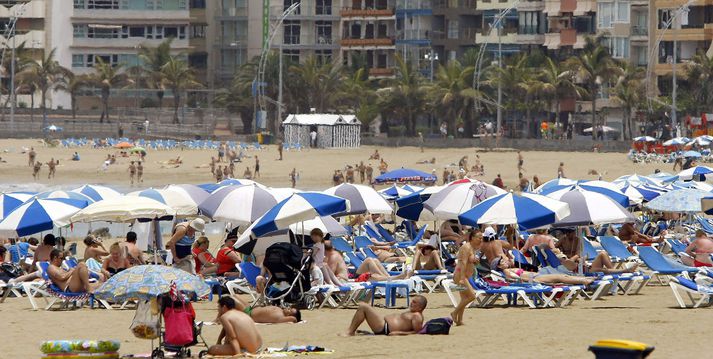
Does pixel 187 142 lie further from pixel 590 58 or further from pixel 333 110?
pixel 590 58

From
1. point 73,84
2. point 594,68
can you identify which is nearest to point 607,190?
point 594,68

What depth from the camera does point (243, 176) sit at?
2266 inches

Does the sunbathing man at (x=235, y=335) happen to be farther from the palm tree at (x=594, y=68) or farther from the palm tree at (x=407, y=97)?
the palm tree at (x=407, y=97)

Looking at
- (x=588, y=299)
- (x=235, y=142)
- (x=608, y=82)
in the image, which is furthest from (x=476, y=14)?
(x=588, y=299)

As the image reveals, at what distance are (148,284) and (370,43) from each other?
249ft

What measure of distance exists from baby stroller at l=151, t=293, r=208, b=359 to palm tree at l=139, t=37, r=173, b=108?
75.1m

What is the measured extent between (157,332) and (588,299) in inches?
261

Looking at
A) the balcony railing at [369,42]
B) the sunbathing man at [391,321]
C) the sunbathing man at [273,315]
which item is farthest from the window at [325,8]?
the sunbathing man at [391,321]

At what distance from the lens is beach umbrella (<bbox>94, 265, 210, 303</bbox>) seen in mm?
13852

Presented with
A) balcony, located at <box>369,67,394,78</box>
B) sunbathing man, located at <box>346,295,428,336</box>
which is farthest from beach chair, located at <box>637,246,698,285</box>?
balcony, located at <box>369,67,394,78</box>

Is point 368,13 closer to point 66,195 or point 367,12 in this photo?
point 367,12

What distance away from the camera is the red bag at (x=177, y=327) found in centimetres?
1356

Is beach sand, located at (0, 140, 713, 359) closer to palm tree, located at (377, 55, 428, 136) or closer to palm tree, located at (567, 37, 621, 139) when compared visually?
palm tree, located at (567, 37, 621, 139)

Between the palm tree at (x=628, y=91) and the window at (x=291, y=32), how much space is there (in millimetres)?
23189
